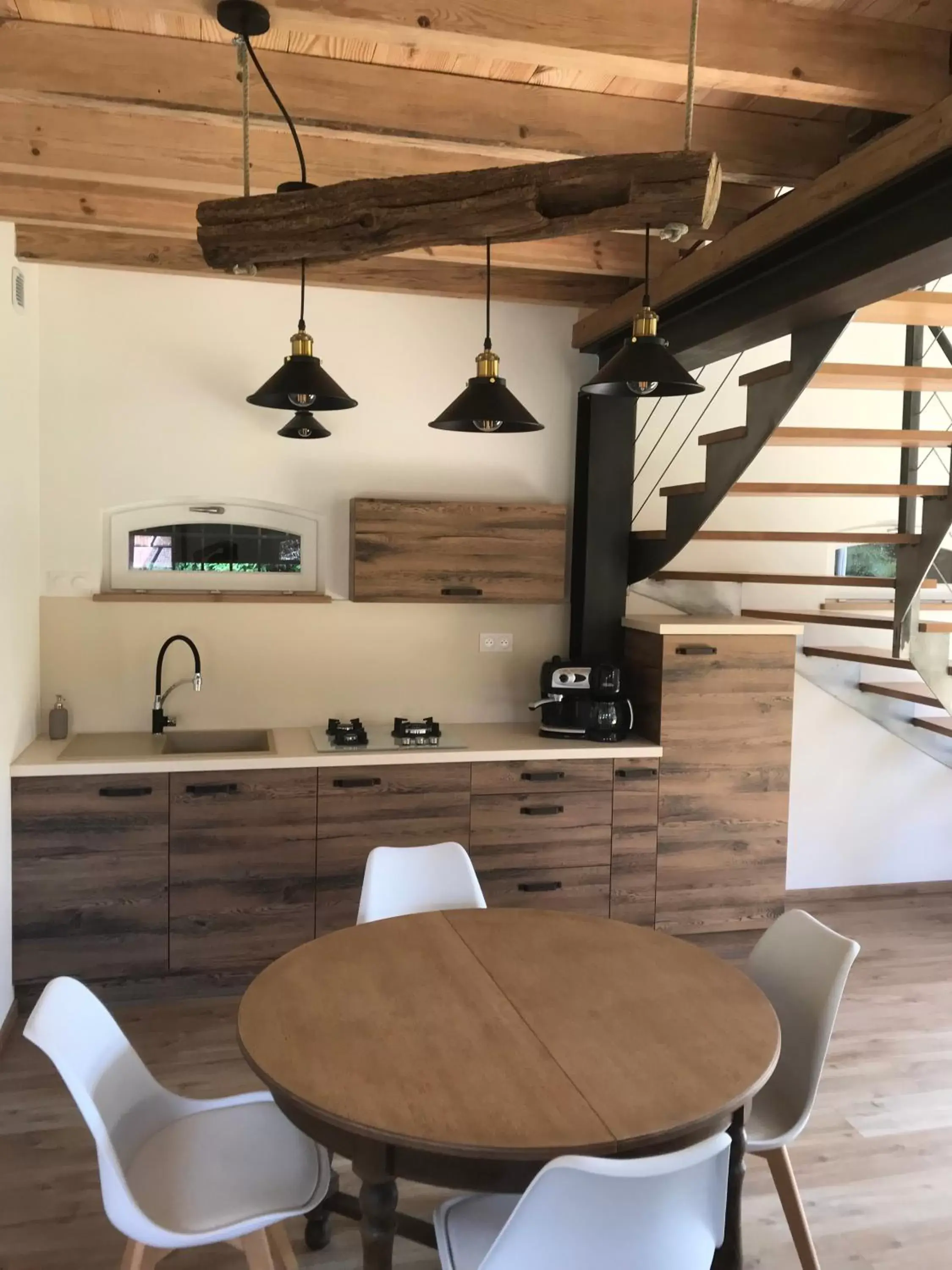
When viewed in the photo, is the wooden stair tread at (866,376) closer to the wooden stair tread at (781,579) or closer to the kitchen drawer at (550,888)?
the wooden stair tread at (781,579)

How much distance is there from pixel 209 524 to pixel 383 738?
1.16m

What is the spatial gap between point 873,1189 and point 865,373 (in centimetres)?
239

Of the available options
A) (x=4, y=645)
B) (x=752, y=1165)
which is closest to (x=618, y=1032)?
(x=752, y=1165)

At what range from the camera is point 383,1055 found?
1.79 metres

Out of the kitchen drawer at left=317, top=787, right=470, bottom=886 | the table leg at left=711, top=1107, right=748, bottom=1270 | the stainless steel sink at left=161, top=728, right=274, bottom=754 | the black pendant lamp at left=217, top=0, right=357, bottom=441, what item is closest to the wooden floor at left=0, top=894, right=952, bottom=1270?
the table leg at left=711, top=1107, right=748, bottom=1270

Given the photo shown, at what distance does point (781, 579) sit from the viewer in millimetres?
3918

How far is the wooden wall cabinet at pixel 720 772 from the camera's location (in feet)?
12.8

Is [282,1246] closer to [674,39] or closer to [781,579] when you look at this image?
[674,39]

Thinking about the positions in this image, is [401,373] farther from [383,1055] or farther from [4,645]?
[383,1055]

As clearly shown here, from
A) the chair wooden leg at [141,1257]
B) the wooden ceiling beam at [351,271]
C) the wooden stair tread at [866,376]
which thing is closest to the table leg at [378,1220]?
the chair wooden leg at [141,1257]

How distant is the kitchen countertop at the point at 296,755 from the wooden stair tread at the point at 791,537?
40 centimetres

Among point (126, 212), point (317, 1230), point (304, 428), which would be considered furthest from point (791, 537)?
point (317, 1230)

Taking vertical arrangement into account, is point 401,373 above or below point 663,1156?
above

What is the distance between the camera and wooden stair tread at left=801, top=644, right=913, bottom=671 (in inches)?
151
